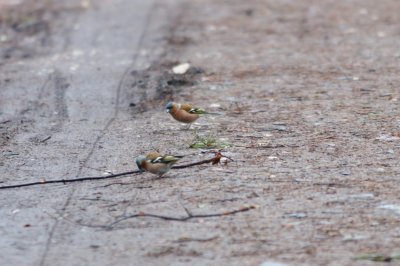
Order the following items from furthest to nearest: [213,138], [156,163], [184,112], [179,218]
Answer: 1. [184,112]
2. [213,138]
3. [156,163]
4. [179,218]

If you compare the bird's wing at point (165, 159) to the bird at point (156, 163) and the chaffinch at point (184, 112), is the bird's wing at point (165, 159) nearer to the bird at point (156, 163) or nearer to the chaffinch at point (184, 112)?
the bird at point (156, 163)

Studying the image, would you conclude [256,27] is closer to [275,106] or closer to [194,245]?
[275,106]

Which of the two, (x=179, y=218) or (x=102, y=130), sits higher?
(x=179, y=218)

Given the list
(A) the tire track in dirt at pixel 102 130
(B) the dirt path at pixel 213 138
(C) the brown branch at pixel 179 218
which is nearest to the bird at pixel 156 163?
(B) the dirt path at pixel 213 138

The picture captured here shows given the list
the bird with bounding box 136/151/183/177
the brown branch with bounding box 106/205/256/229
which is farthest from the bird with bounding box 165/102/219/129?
the brown branch with bounding box 106/205/256/229

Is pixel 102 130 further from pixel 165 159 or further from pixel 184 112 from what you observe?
pixel 165 159

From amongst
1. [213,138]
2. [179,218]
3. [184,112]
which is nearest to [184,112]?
[184,112]
